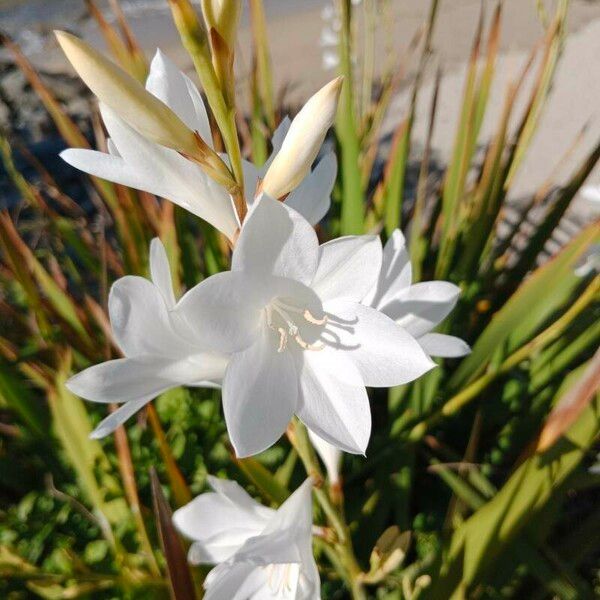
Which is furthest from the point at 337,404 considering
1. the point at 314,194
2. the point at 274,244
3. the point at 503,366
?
the point at 503,366

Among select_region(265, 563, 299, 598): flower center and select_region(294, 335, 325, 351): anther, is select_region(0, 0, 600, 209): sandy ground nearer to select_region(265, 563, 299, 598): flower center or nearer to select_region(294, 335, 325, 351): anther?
select_region(294, 335, 325, 351): anther


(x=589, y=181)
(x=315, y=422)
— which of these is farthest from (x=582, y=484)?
(x=589, y=181)

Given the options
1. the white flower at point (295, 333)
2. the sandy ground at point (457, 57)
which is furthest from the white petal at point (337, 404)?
the sandy ground at point (457, 57)

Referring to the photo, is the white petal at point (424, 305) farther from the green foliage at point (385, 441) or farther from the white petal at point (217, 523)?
the white petal at point (217, 523)

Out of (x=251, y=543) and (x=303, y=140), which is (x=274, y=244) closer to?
(x=303, y=140)

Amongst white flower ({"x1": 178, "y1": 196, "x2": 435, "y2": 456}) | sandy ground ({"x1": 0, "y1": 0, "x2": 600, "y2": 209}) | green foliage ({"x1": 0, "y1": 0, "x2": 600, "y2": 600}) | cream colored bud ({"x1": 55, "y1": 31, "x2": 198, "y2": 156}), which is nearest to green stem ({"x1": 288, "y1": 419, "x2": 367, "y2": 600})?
green foliage ({"x1": 0, "y1": 0, "x2": 600, "y2": 600})
